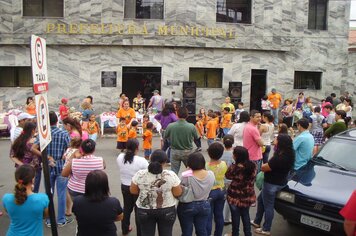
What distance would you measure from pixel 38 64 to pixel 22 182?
1.24 metres

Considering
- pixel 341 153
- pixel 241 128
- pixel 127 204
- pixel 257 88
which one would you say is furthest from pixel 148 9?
pixel 127 204

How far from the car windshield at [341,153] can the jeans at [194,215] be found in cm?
284

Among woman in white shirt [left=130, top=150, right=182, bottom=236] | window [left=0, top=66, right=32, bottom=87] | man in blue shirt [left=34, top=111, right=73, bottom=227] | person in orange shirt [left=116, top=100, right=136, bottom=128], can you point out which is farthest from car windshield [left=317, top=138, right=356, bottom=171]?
window [left=0, top=66, right=32, bottom=87]

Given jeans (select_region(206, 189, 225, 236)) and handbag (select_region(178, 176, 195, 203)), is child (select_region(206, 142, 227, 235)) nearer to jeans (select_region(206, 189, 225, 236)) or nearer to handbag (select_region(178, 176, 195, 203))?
jeans (select_region(206, 189, 225, 236))

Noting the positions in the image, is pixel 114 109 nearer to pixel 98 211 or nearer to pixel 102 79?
pixel 102 79

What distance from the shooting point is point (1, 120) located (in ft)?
49.7

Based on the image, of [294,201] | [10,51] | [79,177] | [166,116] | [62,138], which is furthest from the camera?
[10,51]

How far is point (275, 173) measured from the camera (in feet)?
20.2

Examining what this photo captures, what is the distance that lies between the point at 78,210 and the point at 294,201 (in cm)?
343

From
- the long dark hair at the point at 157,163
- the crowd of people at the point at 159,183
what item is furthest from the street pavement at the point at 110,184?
the long dark hair at the point at 157,163

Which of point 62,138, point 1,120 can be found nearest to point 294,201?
point 62,138

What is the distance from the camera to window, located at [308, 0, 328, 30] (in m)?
21.7

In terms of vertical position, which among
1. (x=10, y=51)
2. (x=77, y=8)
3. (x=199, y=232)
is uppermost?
(x=77, y=8)

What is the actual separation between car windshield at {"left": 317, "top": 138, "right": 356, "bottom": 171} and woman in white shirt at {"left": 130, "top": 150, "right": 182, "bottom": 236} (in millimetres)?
3399
